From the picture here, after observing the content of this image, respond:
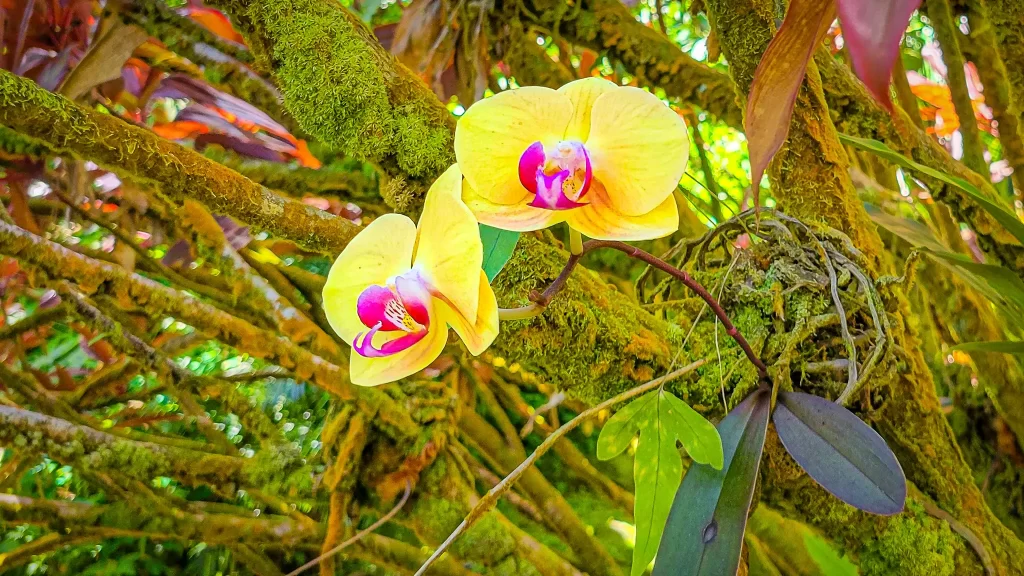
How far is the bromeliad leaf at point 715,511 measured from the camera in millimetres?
394

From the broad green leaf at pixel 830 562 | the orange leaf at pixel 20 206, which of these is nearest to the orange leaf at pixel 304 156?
the orange leaf at pixel 20 206

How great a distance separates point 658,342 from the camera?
55 cm

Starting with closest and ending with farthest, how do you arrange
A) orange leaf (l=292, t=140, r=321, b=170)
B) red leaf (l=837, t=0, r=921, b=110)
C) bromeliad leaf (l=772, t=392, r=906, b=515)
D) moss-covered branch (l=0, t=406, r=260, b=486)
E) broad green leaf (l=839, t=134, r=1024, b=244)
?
red leaf (l=837, t=0, r=921, b=110) < bromeliad leaf (l=772, t=392, r=906, b=515) < broad green leaf (l=839, t=134, r=1024, b=244) < moss-covered branch (l=0, t=406, r=260, b=486) < orange leaf (l=292, t=140, r=321, b=170)

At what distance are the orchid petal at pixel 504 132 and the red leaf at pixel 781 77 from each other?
0.08 m

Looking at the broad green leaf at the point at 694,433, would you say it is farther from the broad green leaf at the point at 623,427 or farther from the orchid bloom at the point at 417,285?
the orchid bloom at the point at 417,285

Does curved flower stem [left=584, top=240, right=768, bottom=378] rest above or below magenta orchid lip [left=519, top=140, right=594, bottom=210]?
below

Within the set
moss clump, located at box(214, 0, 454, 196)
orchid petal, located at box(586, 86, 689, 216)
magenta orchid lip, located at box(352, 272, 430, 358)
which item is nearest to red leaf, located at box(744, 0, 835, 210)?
orchid petal, located at box(586, 86, 689, 216)

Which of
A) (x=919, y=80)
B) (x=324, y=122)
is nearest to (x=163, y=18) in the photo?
(x=324, y=122)

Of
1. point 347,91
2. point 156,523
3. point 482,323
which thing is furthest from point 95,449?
point 482,323

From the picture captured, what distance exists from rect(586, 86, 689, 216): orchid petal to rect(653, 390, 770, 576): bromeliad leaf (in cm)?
21

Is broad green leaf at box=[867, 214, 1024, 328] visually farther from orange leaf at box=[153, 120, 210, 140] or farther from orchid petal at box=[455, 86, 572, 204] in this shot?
orange leaf at box=[153, 120, 210, 140]

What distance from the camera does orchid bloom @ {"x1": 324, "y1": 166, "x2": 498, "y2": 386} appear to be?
0.95 ft

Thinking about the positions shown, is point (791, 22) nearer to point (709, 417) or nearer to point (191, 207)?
point (709, 417)

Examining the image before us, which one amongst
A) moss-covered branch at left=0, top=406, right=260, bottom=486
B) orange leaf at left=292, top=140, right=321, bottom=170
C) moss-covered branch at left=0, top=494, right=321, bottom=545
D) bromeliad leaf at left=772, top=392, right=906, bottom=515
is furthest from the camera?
orange leaf at left=292, top=140, right=321, bottom=170
